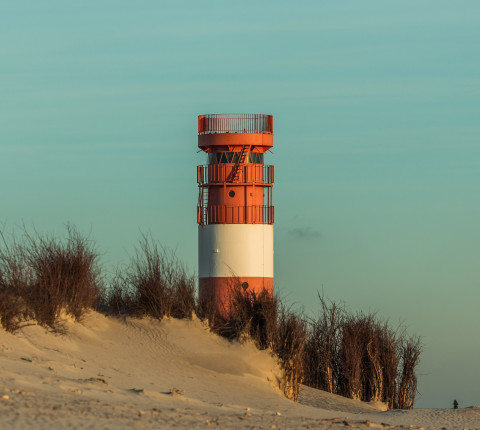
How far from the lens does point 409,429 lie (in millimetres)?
14062

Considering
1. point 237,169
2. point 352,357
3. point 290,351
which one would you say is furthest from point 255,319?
point 237,169

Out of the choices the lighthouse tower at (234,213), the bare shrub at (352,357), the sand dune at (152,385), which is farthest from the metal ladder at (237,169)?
the sand dune at (152,385)

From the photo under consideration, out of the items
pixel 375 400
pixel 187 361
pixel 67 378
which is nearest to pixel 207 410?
pixel 67 378

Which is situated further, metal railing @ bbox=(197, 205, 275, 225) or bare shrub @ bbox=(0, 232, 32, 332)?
metal railing @ bbox=(197, 205, 275, 225)

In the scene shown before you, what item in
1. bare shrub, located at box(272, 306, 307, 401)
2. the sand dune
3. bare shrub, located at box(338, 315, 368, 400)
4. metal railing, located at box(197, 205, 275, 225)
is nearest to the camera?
the sand dune

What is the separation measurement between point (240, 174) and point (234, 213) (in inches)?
47.6

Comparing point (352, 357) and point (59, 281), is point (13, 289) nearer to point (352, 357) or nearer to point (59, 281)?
point (59, 281)

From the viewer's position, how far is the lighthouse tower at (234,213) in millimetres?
29000

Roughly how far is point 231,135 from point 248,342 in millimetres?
10484

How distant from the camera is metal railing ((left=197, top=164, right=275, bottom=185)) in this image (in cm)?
2941

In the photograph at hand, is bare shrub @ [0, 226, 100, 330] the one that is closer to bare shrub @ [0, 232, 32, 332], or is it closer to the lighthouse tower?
bare shrub @ [0, 232, 32, 332]

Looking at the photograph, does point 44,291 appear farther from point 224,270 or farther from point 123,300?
point 224,270

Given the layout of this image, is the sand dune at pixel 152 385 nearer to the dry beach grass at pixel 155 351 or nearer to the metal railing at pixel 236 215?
the dry beach grass at pixel 155 351

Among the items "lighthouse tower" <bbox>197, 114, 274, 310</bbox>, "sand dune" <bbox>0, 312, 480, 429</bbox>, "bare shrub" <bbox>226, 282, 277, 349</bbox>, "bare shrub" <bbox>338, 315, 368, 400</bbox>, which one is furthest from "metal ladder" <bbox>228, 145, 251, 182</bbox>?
"bare shrub" <bbox>226, 282, 277, 349</bbox>
